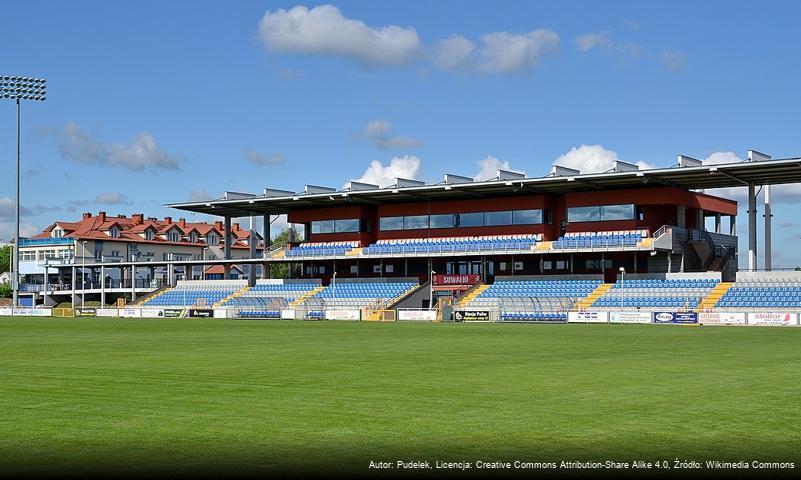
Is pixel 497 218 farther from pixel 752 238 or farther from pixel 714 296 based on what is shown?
pixel 752 238

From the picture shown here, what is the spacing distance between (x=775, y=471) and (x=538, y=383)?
31.5 feet

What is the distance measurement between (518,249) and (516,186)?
5.26 metres

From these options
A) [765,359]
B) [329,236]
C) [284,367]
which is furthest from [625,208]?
[284,367]

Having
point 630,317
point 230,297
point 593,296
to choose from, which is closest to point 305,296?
point 230,297

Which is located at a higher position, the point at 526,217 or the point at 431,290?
the point at 526,217

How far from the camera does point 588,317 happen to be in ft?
209

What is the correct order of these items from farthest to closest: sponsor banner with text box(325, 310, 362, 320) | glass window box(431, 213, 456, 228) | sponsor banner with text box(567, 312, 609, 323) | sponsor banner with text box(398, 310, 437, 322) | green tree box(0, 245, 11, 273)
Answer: green tree box(0, 245, 11, 273) < glass window box(431, 213, 456, 228) < sponsor banner with text box(325, 310, 362, 320) < sponsor banner with text box(398, 310, 437, 322) < sponsor banner with text box(567, 312, 609, 323)

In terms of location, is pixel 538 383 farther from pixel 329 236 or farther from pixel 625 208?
pixel 329 236

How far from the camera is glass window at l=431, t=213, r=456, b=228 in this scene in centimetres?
8325

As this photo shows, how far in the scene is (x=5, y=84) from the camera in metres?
78.3

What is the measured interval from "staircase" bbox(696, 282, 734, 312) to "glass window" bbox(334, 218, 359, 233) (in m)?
34.6

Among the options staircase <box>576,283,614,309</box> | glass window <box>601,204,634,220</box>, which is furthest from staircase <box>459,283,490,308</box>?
glass window <box>601,204,634,220</box>

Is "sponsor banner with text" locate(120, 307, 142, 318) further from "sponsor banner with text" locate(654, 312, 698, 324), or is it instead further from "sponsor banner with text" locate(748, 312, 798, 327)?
"sponsor banner with text" locate(748, 312, 798, 327)

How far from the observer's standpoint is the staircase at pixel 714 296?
63.9 meters
